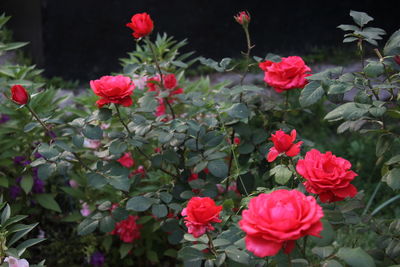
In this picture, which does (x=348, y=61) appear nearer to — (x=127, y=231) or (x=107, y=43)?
(x=107, y=43)

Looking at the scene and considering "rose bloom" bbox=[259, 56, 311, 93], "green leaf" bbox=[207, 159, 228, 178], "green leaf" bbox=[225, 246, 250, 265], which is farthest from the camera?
"green leaf" bbox=[207, 159, 228, 178]

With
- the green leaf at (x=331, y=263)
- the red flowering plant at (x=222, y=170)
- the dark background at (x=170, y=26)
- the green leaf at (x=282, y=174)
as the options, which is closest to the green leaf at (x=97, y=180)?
the red flowering plant at (x=222, y=170)

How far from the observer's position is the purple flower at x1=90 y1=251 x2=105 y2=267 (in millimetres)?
2414

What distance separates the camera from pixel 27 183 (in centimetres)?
217

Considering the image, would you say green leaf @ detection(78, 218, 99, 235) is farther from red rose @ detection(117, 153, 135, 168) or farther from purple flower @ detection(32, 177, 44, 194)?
purple flower @ detection(32, 177, 44, 194)

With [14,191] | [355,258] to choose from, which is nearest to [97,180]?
[14,191]

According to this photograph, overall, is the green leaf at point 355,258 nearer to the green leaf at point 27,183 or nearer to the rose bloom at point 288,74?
the rose bloom at point 288,74

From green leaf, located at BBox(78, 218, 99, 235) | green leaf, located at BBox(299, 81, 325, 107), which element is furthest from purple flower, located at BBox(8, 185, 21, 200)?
green leaf, located at BBox(299, 81, 325, 107)

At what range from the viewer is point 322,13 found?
201 inches

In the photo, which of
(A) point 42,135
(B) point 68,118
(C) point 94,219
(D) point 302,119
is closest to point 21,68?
(A) point 42,135

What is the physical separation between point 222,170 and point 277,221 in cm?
84

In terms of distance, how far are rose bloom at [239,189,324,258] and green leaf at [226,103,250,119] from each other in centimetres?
77

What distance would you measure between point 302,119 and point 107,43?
78.1 inches

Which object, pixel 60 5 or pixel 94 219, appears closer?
pixel 94 219
